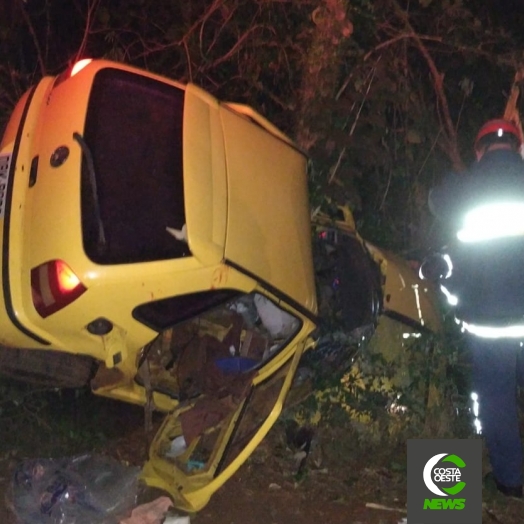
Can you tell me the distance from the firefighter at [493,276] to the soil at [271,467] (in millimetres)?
449

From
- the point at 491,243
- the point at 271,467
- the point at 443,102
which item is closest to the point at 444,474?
the point at 271,467

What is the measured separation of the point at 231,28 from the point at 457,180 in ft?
8.74

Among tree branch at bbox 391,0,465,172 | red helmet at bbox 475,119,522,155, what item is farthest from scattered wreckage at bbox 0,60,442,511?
tree branch at bbox 391,0,465,172

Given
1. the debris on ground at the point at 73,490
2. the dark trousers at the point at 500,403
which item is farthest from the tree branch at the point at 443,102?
the debris on ground at the point at 73,490

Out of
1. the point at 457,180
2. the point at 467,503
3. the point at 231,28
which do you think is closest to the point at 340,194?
the point at 457,180

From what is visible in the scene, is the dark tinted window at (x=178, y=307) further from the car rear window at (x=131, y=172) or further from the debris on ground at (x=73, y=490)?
the debris on ground at (x=73, y=490)

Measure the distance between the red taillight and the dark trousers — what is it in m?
2.22

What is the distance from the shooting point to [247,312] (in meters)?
3.74

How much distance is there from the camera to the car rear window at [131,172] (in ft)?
8.75

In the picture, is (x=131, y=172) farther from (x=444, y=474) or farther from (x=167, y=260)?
(x=444, y=474)

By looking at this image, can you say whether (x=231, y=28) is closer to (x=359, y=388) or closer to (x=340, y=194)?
(x=340, y=194)

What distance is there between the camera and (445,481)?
3.73m

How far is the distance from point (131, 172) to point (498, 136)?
76.3 inches

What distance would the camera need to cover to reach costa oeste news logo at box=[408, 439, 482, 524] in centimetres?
366
